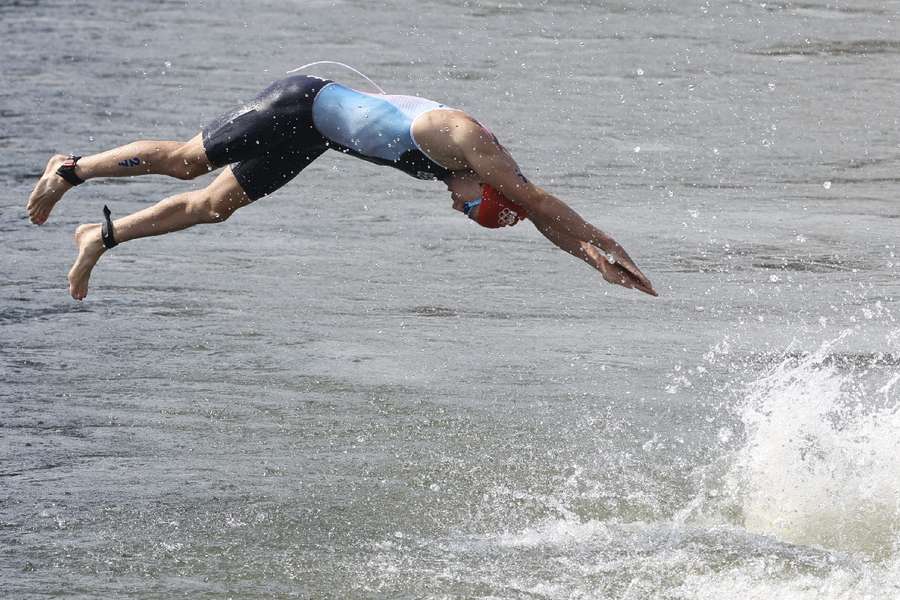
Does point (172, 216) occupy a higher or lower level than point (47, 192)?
lower

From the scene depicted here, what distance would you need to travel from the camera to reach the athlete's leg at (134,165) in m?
8.41

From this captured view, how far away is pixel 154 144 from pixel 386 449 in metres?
2.00

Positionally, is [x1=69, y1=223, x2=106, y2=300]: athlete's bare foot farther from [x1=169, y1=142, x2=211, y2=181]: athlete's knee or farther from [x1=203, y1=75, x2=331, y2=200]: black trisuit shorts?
[x1=203, y1=75, x2=331, y2=200]: black trisuit shorts

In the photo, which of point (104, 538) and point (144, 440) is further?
point (144, 440)

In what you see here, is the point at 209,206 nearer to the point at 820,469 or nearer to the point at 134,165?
the point at 134,165

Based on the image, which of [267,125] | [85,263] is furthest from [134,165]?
[267,125]

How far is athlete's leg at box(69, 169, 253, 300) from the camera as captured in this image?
8.62m

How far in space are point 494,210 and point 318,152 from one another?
1220mm

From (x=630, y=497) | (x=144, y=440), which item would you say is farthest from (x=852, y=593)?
(x=144, y=440)

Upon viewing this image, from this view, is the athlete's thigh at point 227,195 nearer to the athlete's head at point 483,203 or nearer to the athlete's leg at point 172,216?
the athlete's leg at point 172,216

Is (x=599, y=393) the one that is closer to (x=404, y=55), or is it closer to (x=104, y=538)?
(x=104, y=538)

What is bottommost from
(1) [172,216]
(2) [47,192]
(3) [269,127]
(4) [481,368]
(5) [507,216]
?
(4) [481,368]

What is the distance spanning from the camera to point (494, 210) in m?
7.92

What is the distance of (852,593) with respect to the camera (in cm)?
684
